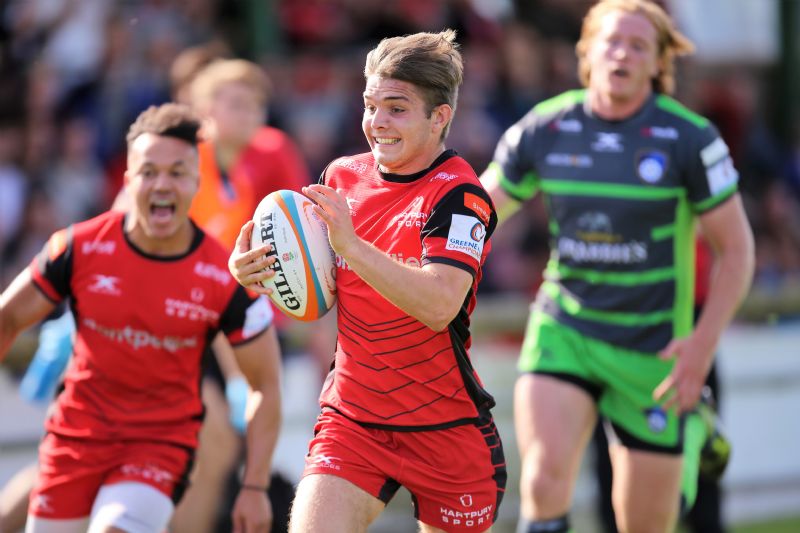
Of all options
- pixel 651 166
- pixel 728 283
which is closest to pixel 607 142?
pixel 651 166

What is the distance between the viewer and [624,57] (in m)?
5.90

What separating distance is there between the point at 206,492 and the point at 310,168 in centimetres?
367

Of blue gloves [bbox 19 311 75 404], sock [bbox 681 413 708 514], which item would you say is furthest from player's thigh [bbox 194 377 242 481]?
sock [bbox 681 413 708 514]

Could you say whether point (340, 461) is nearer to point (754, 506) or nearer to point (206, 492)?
point (206, 492)

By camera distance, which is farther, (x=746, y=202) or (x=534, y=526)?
(x=746, y=202)

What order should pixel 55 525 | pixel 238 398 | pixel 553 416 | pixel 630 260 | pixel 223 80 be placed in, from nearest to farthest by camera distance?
pixel 55 525
pixel 553 416
pixel 630 260
pixel 238 398
pixel 223 80

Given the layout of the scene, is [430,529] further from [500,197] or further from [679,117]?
[679,117]

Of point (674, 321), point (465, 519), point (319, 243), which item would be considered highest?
point (319, 243)

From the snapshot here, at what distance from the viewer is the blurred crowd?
8.88 meters

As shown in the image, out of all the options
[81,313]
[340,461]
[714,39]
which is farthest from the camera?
[714,39]

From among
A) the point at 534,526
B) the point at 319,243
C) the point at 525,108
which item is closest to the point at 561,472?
the point at 534,526

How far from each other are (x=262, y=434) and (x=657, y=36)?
2.66 metres

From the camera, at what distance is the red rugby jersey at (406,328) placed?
171 inches

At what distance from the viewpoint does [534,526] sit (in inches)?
223
